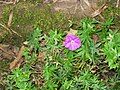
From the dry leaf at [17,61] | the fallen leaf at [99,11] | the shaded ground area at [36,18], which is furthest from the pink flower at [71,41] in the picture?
the dry leaf at [17,61]

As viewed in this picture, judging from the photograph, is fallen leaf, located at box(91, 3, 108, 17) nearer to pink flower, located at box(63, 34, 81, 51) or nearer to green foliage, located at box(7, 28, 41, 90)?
pink flower, located at box(63, 34, 81, 51)

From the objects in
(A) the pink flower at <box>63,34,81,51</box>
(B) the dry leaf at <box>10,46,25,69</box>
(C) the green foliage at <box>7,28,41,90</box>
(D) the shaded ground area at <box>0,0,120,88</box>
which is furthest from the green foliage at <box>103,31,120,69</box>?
(B) the dry leaf at <box>10,46,25,69</box>

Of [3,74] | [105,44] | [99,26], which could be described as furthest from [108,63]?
[3,74]

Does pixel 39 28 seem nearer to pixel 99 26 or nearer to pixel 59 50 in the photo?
pixel 59 50

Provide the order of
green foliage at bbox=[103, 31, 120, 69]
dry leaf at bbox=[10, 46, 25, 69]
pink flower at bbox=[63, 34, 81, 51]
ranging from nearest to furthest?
green foliage at bbox=[103, 31, 120, 69], pink flower at bbox=[63, 34, 81, 51], dry leaf at bbox=[10, 46, 25, 69]

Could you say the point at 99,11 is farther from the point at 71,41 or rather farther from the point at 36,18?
the point at 36,18

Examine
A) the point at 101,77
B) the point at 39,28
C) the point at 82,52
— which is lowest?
the point at 101,77

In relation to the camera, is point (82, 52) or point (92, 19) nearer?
→ point (82, 52)

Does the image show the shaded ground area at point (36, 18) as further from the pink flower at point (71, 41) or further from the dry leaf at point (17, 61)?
the pink flower at point (71, 41)
